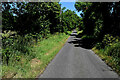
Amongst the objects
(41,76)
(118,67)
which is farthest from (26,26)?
(118,67)

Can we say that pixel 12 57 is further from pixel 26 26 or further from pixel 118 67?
pixel 118 67

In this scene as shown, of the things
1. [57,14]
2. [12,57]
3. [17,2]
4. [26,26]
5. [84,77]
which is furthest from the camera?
[57,14]

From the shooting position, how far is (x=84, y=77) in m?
5.70

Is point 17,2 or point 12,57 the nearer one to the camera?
point 12,57

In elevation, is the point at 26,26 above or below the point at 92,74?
above

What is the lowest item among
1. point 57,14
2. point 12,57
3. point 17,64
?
point 17,64

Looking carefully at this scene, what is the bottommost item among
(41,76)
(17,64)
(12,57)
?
(41,76)

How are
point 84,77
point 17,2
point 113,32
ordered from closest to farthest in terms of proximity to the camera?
point 84,77
point 17,2
point 113,32

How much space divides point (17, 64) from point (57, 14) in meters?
20.0

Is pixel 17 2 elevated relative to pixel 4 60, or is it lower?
elevated

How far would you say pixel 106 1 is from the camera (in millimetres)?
14078

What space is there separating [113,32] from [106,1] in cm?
475

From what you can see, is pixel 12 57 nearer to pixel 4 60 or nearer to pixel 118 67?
pixel 4 60

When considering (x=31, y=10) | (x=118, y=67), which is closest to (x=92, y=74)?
(x=118, y=67)
